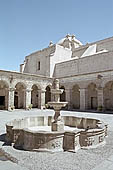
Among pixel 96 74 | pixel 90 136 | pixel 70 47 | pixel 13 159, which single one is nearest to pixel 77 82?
pixel 96 74

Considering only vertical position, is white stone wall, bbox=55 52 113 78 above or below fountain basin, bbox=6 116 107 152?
above

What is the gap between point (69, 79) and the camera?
75.0 ft

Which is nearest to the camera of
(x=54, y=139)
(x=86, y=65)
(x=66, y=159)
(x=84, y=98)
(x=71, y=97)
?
(x=66, y=159)

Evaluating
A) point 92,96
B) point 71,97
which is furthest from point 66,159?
point 92,96

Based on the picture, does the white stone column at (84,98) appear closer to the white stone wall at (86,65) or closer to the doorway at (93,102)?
the white stone wall at (86,65)

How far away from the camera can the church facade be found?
62.6ft

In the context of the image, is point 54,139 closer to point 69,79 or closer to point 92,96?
point 69,79

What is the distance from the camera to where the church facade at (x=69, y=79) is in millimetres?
19078

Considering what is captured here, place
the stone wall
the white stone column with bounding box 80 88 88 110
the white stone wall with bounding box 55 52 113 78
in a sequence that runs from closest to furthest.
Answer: the stone wall → the white stone wall with bounding box 55 52 113 78 → the white stone column with bounding box 80 88 88 110

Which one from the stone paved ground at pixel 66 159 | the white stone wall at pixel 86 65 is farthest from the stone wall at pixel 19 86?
the stone paved ground at pixel 66 159

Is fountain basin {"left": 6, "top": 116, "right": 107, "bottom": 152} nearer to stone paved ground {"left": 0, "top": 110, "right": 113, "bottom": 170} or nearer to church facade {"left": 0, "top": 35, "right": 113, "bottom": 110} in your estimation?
stone paved ground {"left": 0, "top": 110, "right": 113, "bottom": 170}

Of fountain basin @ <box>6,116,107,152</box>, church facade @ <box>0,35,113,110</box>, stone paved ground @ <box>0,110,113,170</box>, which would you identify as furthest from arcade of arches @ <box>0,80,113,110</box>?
stone paved ground @ <box>0,110,113,170</box>

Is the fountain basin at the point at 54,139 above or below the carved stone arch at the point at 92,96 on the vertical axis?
below

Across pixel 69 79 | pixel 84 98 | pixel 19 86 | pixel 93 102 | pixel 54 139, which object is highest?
pixel 69 79
